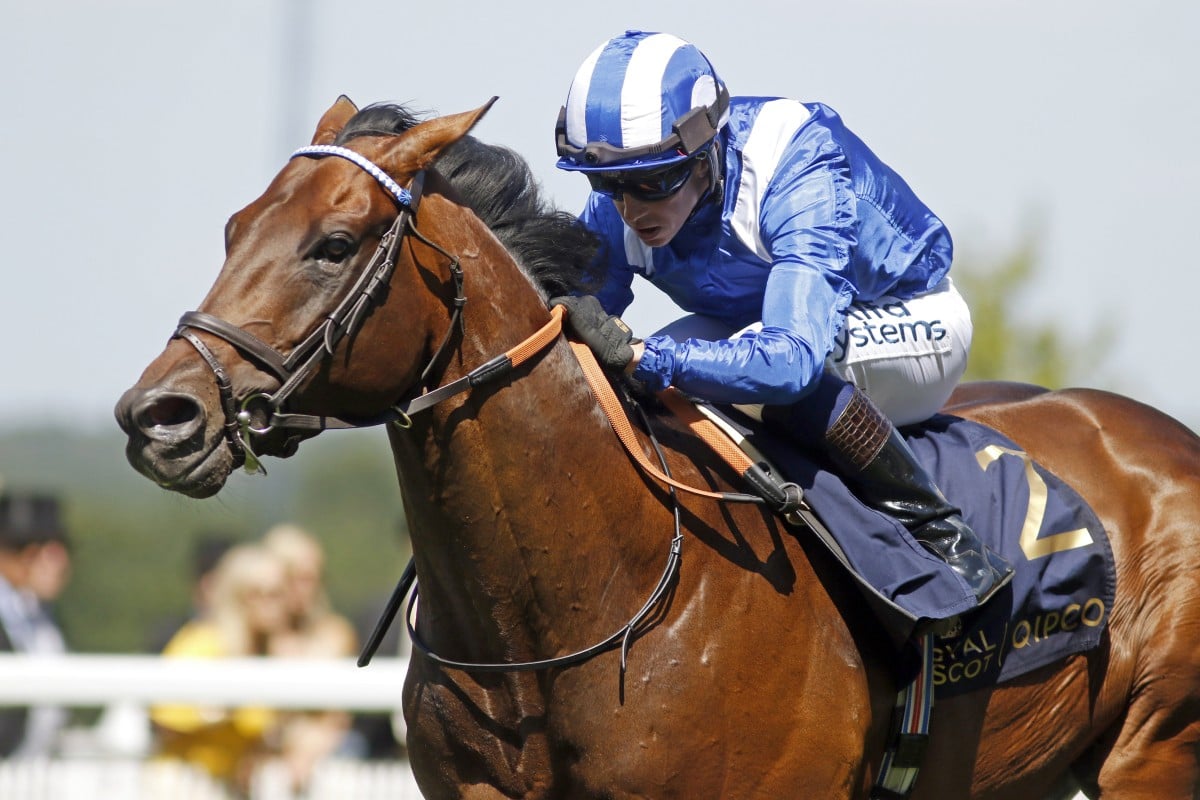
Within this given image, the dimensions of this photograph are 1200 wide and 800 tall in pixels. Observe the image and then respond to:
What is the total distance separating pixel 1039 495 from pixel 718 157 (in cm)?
128

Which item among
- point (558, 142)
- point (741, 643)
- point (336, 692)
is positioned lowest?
point (336, 692)

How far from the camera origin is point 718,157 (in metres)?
3.84

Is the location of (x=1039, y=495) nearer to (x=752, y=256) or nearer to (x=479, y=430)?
(x=752, y=256)

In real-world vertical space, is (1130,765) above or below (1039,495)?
below

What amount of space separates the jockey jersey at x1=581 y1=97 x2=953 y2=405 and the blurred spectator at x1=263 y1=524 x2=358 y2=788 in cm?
378

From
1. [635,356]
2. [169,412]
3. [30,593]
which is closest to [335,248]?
[169,412]

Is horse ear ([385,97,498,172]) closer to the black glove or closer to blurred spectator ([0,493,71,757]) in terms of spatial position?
the black glove

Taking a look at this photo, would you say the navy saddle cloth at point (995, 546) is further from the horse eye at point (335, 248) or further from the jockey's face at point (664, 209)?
the horse eye at point (335, 248)

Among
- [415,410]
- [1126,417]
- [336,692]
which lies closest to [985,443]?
[1126,417]

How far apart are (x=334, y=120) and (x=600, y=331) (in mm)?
813

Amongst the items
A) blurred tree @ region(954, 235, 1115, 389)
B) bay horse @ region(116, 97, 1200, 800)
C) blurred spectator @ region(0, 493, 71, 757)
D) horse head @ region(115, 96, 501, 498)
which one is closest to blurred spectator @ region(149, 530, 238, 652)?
blurred spectator @ region(0, 493, 71, 757)

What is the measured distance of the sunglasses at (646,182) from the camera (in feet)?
12.0

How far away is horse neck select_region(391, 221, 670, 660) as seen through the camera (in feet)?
11.1

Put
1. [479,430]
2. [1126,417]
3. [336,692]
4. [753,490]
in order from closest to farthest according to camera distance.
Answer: [479,430] → [753,490] → [1126,417] → [336,692]
